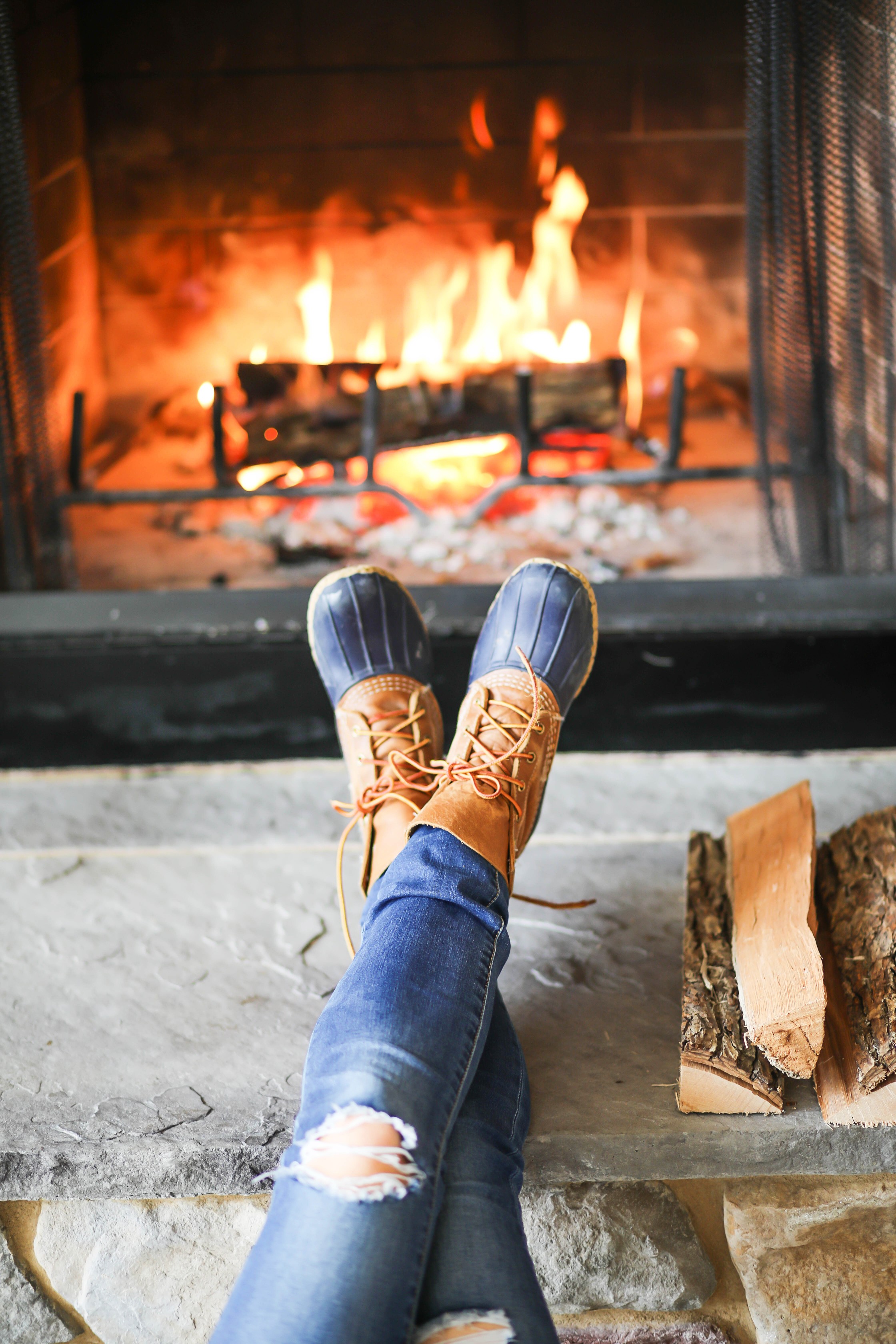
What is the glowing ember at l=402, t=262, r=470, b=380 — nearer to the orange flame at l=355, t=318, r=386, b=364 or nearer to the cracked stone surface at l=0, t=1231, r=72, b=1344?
the orange flame at l=355, t=318, r=386, b=364

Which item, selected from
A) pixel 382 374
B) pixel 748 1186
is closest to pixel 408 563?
pixel 382 374

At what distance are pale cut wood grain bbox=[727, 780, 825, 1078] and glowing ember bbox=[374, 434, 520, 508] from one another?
0.85m

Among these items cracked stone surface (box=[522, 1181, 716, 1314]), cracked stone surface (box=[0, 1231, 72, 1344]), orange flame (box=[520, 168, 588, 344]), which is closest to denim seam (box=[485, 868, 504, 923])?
cracked stone surface (box=[522, 1181, 716, 1314])

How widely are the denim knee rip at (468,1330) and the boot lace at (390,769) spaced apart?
34cm

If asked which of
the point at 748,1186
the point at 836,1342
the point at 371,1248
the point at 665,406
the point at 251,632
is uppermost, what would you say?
the point at 665,406

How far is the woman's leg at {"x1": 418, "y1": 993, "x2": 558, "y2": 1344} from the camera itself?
644 mm

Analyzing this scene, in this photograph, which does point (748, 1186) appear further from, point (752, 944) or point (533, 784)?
point (533, 784)

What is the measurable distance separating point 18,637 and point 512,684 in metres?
0.61

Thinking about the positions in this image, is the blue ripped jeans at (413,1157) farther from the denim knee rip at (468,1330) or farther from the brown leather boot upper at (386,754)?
the brown leather boot upper at (386,754)

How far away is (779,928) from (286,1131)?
41 cm

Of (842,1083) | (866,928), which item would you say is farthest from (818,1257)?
(866,928)

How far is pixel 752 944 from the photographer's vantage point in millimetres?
856

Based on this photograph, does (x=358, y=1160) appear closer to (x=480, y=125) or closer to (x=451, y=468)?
(x=451, y=468)

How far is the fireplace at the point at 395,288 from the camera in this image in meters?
1.55
